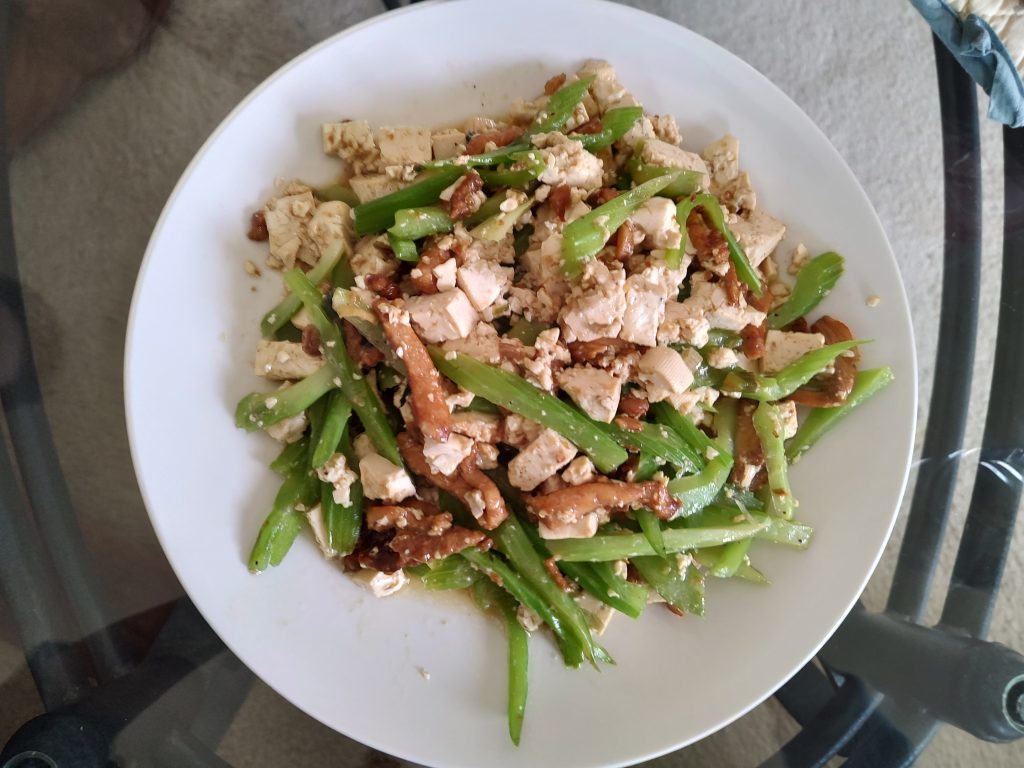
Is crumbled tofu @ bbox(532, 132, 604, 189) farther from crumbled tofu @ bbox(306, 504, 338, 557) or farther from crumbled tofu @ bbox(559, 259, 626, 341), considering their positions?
crumbled tofu @ bbox(306, 504, 338, 557)

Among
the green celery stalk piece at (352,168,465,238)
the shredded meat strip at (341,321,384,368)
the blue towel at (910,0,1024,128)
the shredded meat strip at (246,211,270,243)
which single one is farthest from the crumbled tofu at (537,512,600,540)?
the blue towel at (910,0,1024,128)

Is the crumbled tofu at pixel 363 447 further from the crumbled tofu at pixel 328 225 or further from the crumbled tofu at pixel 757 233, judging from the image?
the crumbled tofu at pixel 757 233

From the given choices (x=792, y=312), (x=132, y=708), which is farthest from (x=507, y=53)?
(x=132, y=708)

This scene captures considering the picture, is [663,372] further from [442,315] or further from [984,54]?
[984,54]

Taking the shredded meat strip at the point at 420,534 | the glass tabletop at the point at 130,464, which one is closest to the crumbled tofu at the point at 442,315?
the shredded meat strip at the point at 420,534

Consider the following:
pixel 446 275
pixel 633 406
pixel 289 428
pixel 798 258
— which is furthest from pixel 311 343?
pixel 798 258

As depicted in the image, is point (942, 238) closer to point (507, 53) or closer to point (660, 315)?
point (660, 315)
